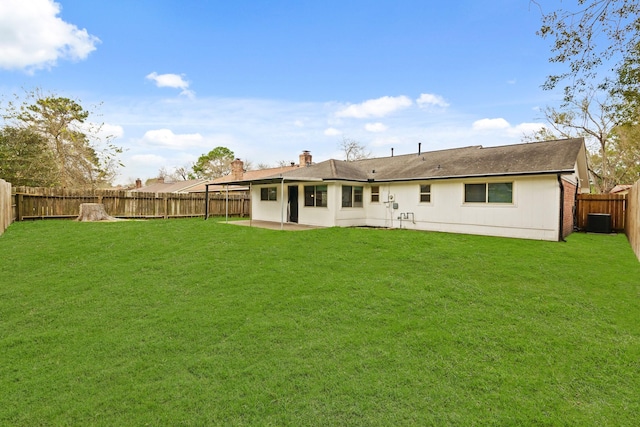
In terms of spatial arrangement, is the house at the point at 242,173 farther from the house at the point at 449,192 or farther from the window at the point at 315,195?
the window at the point at 315,195

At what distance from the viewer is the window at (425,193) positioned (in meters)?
13.5

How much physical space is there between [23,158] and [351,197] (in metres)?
20.3

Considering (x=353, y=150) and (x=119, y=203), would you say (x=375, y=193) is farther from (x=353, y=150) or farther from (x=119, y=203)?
(x=353, y=150)

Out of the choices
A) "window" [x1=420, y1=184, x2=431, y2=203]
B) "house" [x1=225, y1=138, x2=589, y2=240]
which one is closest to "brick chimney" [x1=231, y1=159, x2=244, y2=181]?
"house" [x1=225, y1=138, x2=589, y2=240]

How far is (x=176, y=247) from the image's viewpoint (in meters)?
9.16

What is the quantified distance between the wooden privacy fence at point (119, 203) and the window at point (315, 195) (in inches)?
194

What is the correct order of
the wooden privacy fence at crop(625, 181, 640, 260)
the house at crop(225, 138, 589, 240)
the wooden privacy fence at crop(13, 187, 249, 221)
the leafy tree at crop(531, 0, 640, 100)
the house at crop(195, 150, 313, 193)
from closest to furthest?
the leafy tree at crop(531, 0, 640, 100) → the wooden privacy fence at crop(625, 181, 640, 260) → the house at crop(225, 138, 589, 240) → the wooden privacy fence at crop(13, 187, 249, 221) → the house at crop(195, 150, 313, 193)

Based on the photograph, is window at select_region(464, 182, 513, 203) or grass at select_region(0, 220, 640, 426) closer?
grass at select_region(0, 220, 640, 426)

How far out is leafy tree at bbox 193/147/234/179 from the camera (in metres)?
47.2

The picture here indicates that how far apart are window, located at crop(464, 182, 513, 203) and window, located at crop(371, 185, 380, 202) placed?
3.97 metres

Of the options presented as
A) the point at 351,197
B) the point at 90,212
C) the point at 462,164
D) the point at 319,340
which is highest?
the point at 462,164

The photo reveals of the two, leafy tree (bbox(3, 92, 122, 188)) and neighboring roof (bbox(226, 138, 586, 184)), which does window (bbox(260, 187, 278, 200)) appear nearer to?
neighboring roof (bbox(226, 138, 586, 184))

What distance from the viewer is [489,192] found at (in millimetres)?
11977

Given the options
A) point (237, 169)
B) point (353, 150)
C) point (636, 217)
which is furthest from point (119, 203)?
point (353, 150)
